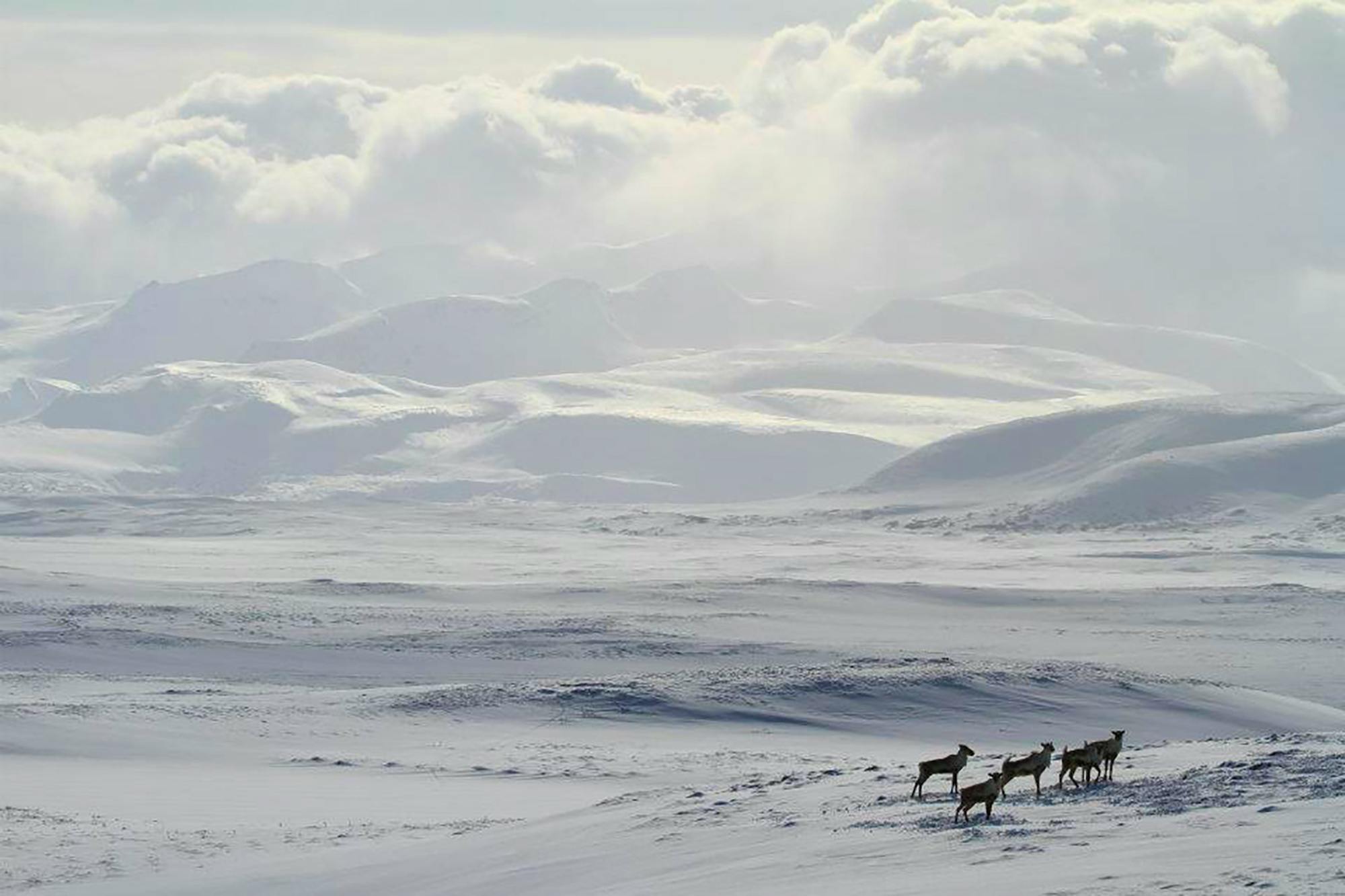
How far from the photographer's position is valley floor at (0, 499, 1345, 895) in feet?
53.4

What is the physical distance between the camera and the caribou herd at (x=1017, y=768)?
16.5 metres

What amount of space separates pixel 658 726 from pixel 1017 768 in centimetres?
1367

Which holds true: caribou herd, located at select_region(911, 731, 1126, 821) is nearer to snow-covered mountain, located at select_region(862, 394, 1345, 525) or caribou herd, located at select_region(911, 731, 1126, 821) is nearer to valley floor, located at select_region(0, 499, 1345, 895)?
valley floor, located at select_region(0, 499, 1345, 895)

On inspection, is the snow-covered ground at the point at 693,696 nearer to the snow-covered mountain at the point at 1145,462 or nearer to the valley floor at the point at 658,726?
the valley floor at the point at 658,726

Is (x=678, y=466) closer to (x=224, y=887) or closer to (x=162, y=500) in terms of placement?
(x=162, y=500)

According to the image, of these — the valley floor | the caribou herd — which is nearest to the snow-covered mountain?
the valley floor

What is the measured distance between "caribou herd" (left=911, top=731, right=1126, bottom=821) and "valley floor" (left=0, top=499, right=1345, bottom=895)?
0.87ft

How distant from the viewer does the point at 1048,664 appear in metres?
37.0

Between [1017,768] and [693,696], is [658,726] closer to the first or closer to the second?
[693,696]

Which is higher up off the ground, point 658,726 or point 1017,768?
point 1017,768

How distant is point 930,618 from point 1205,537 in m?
38.8

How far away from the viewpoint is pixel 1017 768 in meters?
17.5

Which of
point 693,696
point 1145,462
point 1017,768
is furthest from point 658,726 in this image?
point 1145,462

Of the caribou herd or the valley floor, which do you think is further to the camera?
the caribou herd
